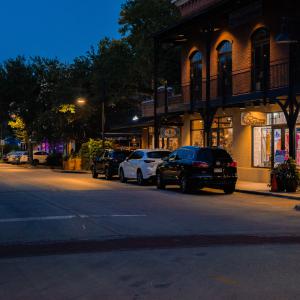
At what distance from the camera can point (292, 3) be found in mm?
25828

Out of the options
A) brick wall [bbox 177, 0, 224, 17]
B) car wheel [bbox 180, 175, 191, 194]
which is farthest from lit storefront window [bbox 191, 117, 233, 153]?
car wheel [bbox 180, 175, 191, 194]

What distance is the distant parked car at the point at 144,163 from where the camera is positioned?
25.8 m

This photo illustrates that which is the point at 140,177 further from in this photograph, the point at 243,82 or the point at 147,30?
the point at 147,30

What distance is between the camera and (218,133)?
31.5 metres

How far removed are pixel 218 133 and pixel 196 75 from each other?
14.5 ft

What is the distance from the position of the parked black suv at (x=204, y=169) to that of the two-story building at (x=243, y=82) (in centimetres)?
204

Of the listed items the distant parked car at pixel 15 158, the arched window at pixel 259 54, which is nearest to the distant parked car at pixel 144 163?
the arched window at pixel 259 54

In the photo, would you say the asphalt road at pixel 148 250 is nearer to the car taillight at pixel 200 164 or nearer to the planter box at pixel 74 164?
the car taillight at pixel 200 164

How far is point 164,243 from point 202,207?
6.60 meters

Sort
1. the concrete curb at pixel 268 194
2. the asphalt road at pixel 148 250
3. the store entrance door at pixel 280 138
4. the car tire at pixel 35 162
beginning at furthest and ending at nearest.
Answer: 1. the car tire at pixel 35 162
2. the store entrance door at pixel 280 138
3. the concrete curb at pixel 268 194
4. the asphalt road at pixel 148 250

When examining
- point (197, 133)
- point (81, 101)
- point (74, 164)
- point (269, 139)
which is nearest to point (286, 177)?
point (269, 139)

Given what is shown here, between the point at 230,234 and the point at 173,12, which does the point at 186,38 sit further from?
the point at 230,234

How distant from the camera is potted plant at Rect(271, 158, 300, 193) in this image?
70.3 feet

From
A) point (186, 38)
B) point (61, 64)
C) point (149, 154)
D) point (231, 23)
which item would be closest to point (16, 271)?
point (149, 154)
